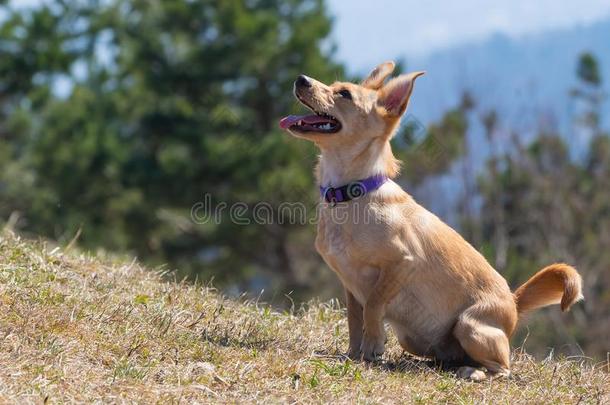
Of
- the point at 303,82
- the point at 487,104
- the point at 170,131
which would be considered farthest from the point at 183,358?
the point at 487,104

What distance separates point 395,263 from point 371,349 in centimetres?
51

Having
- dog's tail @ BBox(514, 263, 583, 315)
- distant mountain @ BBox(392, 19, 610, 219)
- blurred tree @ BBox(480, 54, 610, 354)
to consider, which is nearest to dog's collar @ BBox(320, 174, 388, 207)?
dog's tail @ BBox(514, 263, 583, 315)

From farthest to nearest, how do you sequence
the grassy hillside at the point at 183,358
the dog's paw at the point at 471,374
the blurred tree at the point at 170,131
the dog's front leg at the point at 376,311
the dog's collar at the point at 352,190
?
the blurred tree at the point at 170,131
the dog's collar at the point at 352,190
the dog's front leg at the point at 376,311
the dog's paw at the point at 471,374
the grassy hillside at the point at 183,358

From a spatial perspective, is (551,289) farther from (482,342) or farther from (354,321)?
(354,321)

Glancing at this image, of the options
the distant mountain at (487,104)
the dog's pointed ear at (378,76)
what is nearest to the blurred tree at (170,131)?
the distant mountain at (487,104)

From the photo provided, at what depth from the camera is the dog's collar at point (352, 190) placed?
5766 millimetres

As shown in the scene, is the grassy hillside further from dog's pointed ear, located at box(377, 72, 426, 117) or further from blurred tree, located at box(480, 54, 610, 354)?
blurred tree, located at box(480, 54, 610, 354)

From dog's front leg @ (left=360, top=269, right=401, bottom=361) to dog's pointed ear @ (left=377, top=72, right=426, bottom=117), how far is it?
103 cm

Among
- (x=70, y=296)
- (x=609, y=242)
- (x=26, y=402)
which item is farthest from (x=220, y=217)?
(x=26, y=402)

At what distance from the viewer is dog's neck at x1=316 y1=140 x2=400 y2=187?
5.89 meters

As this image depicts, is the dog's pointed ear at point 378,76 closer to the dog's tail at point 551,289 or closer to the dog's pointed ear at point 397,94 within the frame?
the dog's pointed ear at point 397,94

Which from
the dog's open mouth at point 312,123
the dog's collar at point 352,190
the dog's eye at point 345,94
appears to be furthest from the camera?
the dog's eye at point 345,94

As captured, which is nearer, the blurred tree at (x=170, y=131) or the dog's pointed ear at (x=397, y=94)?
the dog's pointed ear at (x=397, y=94)

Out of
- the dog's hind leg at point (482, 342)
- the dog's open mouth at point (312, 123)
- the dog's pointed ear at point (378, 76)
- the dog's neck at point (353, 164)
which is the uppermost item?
the dog's pointed ear at point (378, 76)
